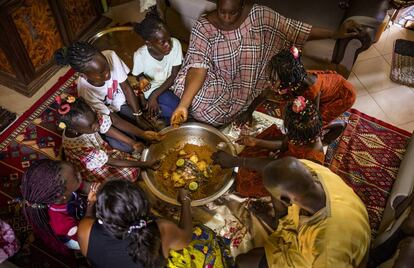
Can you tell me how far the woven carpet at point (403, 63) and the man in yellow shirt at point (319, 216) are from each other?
6.14 ft

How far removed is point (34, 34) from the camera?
9.20ft

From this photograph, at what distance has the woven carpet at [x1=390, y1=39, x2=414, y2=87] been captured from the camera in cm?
309

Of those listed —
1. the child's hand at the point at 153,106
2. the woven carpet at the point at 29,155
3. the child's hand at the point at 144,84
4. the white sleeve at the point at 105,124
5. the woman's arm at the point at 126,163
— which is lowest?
the woven carpet at the point at 29,155

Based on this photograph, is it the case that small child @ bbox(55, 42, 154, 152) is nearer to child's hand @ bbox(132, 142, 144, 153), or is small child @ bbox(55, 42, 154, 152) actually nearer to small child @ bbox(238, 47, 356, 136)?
child's hand @ bbox(132, 142, 144, 153)

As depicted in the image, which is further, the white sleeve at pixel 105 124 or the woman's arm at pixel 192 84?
the woman's arm at pixel 192 84

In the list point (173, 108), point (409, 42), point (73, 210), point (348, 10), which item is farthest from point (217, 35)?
point (409, 42)

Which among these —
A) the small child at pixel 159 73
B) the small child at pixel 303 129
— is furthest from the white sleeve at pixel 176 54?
the small child at pixel 303 129

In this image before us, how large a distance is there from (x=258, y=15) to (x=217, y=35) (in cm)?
29

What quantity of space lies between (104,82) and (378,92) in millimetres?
2192

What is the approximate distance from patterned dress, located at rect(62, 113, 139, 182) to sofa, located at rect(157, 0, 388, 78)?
1.30 meters

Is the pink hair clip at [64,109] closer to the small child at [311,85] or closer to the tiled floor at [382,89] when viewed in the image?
the small child at [311,85]

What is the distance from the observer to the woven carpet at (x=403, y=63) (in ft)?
10.1

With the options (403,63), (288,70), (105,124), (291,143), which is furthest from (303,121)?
(403,63)

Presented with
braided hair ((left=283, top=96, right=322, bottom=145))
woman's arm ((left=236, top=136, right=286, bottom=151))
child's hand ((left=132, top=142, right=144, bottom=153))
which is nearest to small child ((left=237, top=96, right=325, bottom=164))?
braided hair ((left=283, top=96, right=322, bottom=145))
